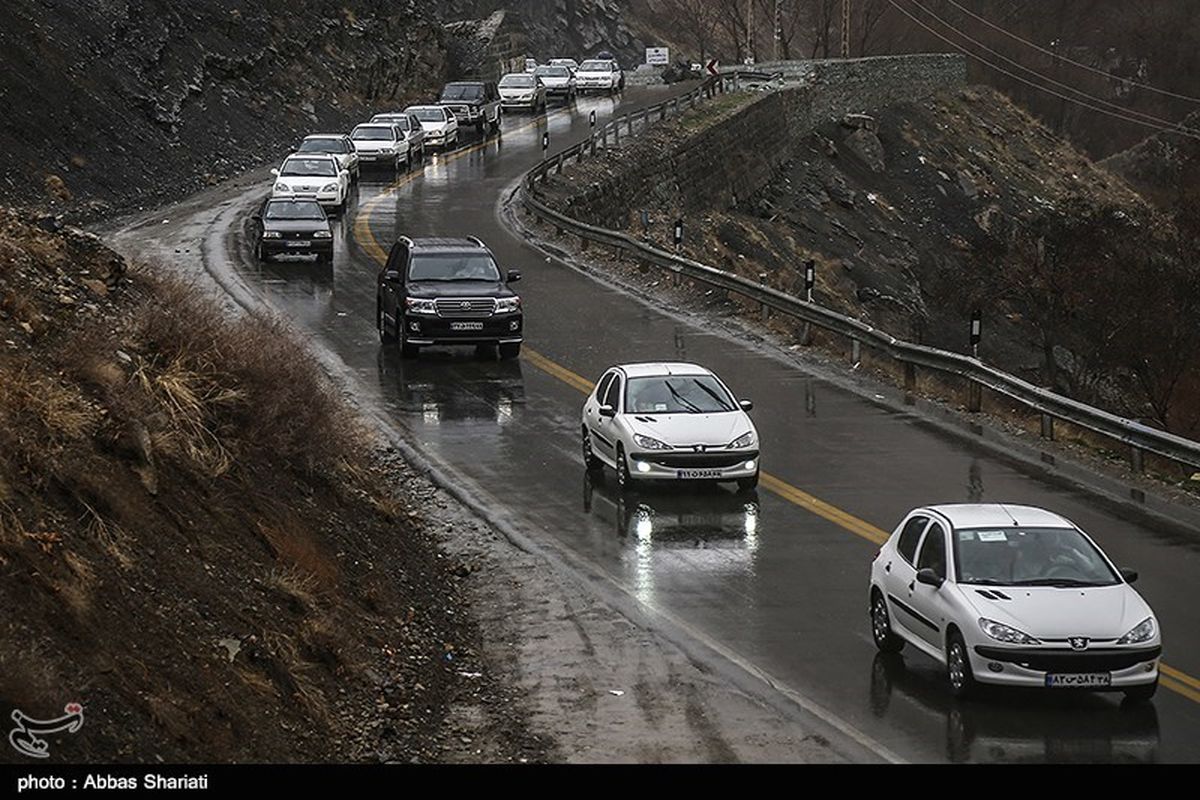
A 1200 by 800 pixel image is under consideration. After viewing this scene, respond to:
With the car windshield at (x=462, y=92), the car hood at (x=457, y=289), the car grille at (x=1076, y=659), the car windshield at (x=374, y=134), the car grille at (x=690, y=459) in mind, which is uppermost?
the car grille at (x=1076, y=659)

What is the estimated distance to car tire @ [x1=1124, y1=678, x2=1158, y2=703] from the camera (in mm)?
13266

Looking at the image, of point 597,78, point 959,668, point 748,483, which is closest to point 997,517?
point 959,668

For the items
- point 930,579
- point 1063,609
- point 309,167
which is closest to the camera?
point 1063,609

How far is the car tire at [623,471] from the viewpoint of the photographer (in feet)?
69.1

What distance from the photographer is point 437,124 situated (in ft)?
231

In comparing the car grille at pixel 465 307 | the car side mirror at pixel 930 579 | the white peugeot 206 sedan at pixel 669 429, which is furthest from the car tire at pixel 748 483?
the car grille at pixel 465 307

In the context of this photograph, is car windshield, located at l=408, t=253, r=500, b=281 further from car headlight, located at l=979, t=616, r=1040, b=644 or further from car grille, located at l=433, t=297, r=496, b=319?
car headlight, located at l=979, t=616, r=1040, b=644

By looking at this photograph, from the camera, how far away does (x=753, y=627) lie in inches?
625

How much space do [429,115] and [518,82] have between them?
50.8ft

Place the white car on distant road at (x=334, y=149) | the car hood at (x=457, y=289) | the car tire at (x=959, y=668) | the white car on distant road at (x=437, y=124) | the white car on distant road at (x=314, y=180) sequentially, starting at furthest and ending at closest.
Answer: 1. the white car on distant road at (x=437, y=124)
2. the white car on distant road at (x=334, y=149)
3. the white car on distant road at (x=314, y=180)
4. the car hood at (x=457, y=289)
5. the car tire at (x=959, y=668)

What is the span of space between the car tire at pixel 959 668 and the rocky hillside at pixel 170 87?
122 feet

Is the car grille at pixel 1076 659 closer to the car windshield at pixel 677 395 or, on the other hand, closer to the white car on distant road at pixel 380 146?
the car windshield at pixel 677 395

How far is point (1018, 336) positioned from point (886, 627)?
52.4m

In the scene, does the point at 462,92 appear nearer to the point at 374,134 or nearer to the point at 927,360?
the point at 374,134
